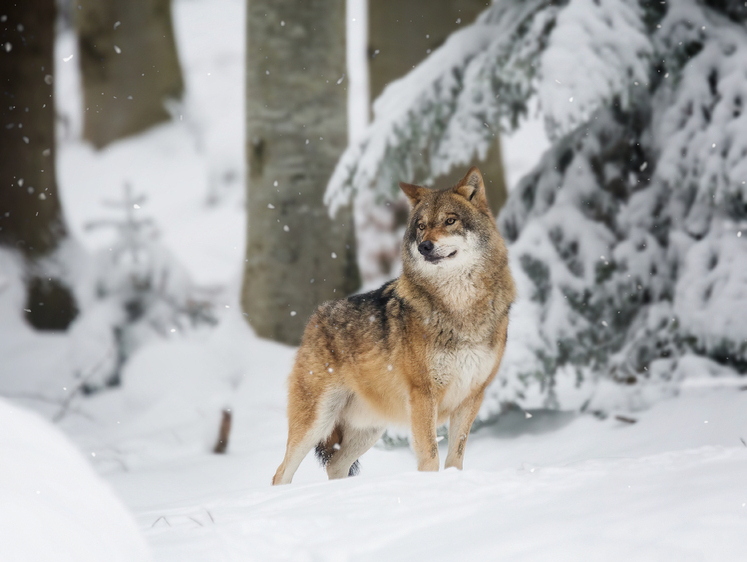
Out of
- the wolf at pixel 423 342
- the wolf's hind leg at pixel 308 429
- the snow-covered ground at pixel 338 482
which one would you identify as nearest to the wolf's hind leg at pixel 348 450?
the wolf at pixel 423 342

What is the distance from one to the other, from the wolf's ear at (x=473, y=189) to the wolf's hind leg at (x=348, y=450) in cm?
147

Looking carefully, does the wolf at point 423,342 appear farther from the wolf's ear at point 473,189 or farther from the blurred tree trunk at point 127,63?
the blurred tree trunk at point 127,63

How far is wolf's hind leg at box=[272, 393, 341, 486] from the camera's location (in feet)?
13.9

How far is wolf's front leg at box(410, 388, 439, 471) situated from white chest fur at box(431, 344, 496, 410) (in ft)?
0.35

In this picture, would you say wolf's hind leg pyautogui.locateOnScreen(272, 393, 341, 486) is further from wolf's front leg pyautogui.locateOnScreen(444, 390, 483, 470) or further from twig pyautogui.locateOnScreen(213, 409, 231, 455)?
twig pyautogui.locateOnScreen(213, 409, 231, 455)

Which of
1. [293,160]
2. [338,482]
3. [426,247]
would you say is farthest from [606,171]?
[338,482]

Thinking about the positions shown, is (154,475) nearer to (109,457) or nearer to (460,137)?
(109,457)

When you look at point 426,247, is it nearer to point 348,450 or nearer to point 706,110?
point 348,450

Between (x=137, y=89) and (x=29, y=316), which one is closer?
(x=29, y=316)

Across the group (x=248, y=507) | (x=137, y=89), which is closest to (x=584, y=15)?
(x=248, y=507)

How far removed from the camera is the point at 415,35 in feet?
30.7

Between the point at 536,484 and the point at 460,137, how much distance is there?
330 cm

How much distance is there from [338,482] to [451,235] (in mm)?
1368

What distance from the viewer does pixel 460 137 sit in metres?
5.69
